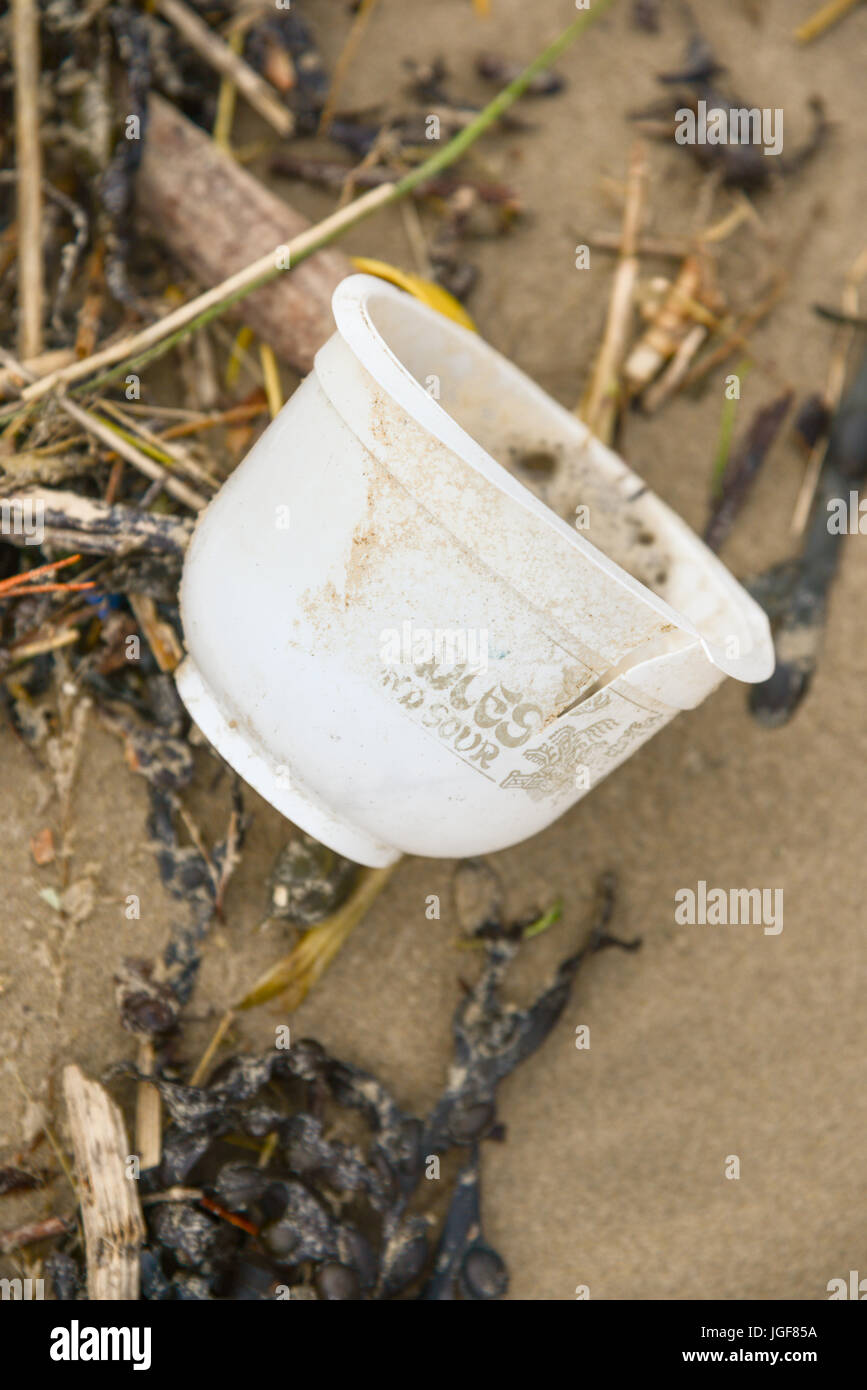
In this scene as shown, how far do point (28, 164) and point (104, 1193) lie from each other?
1.65m

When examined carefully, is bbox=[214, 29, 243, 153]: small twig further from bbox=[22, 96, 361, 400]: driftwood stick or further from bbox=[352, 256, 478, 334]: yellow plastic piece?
bbox=[352, 256, 478, 334]: yellow plastic piece

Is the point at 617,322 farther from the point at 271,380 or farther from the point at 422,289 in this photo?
the point at 271,380

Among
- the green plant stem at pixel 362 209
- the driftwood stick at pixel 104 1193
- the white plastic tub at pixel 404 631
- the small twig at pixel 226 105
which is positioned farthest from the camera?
the small twig at pixel 226 105

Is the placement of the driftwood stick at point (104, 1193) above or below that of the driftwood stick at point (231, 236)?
below

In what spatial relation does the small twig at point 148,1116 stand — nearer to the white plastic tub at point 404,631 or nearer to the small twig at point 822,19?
the white plastic tub at point 404,631

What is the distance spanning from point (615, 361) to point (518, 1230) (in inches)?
59.1

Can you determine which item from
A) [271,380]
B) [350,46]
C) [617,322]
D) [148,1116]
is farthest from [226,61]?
[148,1116]

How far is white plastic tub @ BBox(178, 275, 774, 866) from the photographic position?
1.13 metres

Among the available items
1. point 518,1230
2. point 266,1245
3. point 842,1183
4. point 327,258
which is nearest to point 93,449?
point 327,258

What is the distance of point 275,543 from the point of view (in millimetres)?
1242

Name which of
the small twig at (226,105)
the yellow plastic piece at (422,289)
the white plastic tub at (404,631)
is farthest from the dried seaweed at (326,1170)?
the small twig at (226,105)

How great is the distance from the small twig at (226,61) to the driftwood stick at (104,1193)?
5.48 feet

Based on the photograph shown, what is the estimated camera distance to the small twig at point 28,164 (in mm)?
1737

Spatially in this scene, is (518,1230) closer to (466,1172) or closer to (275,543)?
(466,1172)
